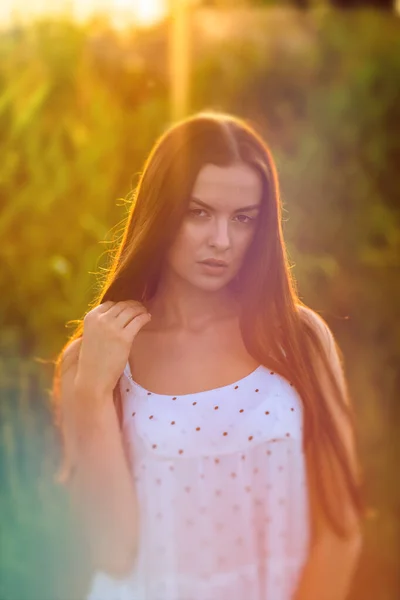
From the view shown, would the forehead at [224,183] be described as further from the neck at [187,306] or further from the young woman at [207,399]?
the neck at [187,306]

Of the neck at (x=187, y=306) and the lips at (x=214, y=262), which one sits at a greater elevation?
the lips at (x=214, y=262)

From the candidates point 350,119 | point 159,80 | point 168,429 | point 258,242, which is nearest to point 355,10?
point 350,119

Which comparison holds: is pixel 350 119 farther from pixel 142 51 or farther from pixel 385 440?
pixel 385 440

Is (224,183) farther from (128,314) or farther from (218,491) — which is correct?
(218,491)

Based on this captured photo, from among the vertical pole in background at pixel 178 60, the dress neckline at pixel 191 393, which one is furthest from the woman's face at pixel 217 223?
the vertical pole in background at pixel 178 60

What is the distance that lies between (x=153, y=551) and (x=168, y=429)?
150mm

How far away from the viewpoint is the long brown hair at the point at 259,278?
0.74 m

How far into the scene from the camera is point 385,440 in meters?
1.27

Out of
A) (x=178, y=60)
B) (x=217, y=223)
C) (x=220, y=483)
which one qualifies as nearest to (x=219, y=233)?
(x=217, y=223)

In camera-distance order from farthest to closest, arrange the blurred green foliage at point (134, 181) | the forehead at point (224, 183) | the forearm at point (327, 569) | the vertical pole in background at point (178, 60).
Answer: the vertical pole in background at point (178, 60), the blurred green foliage at point (134, 181), the forearm at point (327, 569), the forehead at point (224, 183)

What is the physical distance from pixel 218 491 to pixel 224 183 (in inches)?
13.1

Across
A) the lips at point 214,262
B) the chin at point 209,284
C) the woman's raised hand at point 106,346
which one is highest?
the lips at point 214,262

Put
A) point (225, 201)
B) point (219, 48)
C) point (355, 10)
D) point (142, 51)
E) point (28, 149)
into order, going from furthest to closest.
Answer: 1. point (355, 10)
2. point (219, 48)
3. point (142, 51)
4. point (28, 149)
5. point (225, 201)

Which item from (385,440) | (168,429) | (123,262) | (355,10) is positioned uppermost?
(355,10)
